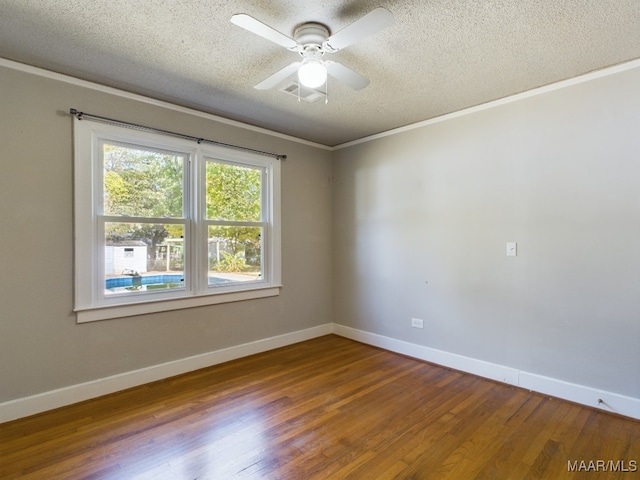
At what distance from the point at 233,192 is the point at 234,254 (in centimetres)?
69

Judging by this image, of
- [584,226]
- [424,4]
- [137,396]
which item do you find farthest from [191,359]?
[584,226]

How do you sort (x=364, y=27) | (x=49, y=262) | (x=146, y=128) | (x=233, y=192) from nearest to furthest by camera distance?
(x=364, y=27)
(x=49, y=262)
(x=146, y=128)
(x=233, y=192)

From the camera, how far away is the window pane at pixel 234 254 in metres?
3.44

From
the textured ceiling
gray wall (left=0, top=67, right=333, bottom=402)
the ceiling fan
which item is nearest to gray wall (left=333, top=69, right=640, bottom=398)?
the textured ceiling

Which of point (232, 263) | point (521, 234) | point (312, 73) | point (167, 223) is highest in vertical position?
point (312, 73)

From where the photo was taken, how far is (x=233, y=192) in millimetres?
3613

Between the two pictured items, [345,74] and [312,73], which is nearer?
[312,73]

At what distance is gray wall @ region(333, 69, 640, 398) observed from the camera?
7.94ft

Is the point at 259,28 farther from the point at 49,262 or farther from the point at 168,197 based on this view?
the point at 49,262

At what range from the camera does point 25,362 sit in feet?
7.84

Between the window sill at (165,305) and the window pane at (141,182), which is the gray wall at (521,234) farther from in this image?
the window pane at (141,182)

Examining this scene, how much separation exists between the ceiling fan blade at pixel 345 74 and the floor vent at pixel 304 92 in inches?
19.7

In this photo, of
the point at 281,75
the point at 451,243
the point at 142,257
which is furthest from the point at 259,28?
the point at 451,243

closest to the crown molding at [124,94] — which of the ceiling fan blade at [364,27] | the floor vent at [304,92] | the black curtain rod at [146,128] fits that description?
the black curtain rod at [146,128]
